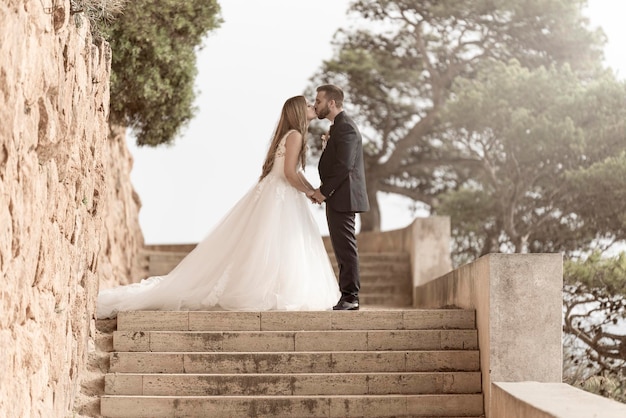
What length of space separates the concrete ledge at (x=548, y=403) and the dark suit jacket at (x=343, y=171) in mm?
2894

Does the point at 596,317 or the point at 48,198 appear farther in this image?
the point at 596,317

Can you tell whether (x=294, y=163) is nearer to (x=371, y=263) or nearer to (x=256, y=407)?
(x=256, y=407)

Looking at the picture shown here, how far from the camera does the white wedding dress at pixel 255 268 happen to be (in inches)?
373

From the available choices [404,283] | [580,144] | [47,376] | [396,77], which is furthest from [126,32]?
[396,77]

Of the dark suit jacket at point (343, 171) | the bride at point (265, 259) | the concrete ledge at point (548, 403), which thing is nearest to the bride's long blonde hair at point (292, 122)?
the bride at point (265, 259)

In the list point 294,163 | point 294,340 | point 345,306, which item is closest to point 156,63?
point 294,163

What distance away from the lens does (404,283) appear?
623 inches

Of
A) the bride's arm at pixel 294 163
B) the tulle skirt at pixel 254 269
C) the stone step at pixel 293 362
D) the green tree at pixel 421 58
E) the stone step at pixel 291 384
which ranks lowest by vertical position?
the stone step at pixel 291 384

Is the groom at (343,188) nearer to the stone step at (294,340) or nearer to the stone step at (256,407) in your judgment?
the stone step at (294,340)

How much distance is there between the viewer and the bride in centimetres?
950

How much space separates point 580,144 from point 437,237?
625cm

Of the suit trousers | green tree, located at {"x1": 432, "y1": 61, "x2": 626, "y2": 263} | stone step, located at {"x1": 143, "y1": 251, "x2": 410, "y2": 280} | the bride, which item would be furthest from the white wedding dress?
green tree, located at {"x1": 432, "y1": 61, "x2": 626, "y2": 263}

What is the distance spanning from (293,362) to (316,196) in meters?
1.91

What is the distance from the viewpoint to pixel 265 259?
9734 mm
